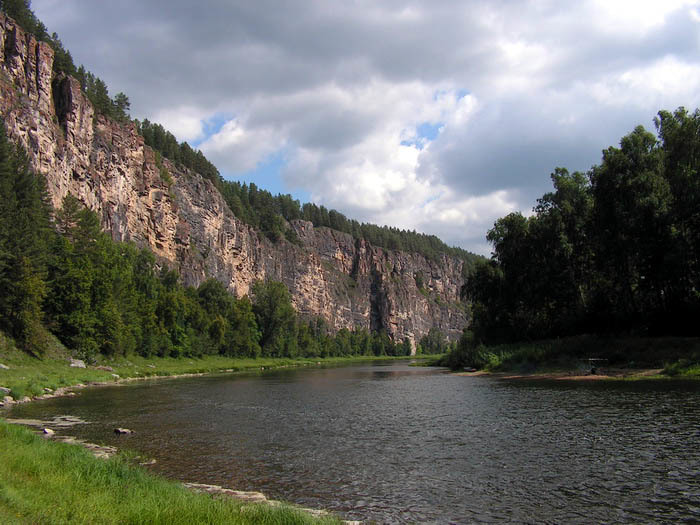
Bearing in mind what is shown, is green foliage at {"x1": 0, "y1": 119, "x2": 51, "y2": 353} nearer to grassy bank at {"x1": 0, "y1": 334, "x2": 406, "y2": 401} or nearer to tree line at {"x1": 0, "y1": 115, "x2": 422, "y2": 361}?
tree line at {"x1": 0, "y1": 115, "x2": 422, "y2": 361}

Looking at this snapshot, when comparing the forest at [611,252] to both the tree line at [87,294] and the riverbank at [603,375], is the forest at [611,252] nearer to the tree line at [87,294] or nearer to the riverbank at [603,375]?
the riverbank at [603,375]

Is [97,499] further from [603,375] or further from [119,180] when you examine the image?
[119,180]

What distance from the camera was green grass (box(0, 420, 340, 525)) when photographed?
8.14 m

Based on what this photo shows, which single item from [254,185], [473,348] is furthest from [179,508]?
[254,185]

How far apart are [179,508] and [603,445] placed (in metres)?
14.3

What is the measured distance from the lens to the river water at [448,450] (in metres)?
11.9

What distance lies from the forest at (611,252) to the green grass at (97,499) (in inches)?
1784

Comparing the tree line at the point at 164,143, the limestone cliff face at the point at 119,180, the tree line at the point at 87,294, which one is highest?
the tree line at the point at 164,143

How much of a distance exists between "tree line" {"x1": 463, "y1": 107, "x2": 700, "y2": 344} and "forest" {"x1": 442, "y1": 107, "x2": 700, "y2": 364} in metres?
0.11

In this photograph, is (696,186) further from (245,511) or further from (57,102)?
(57,102)

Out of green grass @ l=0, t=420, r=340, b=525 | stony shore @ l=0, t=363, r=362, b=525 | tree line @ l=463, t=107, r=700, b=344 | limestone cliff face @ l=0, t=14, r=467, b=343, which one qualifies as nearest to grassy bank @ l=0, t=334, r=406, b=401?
stony shore @ l=0, t=363, r=362, b=525

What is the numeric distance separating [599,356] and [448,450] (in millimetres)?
37453

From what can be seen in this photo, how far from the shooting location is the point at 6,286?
47719 mm

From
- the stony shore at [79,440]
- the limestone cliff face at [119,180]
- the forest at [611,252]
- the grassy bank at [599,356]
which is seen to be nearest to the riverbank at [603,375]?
the grassy bank at [599,356]
